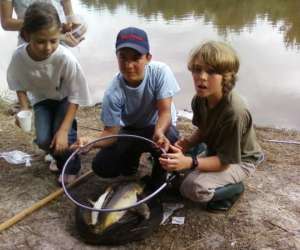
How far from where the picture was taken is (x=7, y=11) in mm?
3301

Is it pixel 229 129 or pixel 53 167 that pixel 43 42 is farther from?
pixel 229 129

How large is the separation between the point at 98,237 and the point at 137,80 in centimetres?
97

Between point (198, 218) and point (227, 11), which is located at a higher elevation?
Result: point (227, 11)

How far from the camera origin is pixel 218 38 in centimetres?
794

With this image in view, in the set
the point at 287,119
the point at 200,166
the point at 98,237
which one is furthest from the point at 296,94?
the point at 98,237

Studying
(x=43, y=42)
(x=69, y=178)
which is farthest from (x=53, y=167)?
(x=43, y=42)

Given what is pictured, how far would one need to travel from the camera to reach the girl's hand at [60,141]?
271 centimetres

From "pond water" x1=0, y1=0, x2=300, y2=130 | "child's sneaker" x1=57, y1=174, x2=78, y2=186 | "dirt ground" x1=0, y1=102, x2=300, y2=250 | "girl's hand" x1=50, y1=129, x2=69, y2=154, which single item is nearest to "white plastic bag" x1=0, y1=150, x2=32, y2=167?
"dirt ground" x1=0, y1=102, x2=300, y2=250

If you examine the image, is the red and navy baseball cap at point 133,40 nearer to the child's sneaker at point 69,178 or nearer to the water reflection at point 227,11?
the child's sneaker at point 69,178

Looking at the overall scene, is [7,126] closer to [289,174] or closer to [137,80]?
[137,80]

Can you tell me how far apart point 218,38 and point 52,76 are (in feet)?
18.4

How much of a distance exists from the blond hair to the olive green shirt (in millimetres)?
122

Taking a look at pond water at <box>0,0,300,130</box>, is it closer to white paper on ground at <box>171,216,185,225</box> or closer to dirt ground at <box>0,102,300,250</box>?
dirt ground at <box>0,102,300,250</box>

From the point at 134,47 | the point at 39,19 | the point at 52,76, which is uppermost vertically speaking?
the point at 39,19
